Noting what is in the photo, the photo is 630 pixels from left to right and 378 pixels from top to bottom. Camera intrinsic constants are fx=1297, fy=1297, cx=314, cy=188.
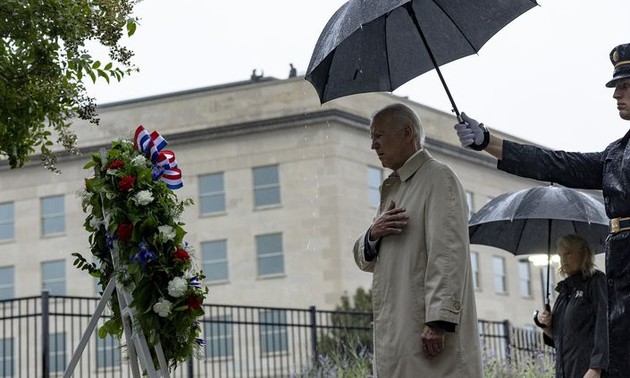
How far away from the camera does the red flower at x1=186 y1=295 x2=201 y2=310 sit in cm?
826

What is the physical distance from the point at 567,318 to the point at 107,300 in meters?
3.19

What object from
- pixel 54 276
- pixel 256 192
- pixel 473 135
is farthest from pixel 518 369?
pixel 54 276

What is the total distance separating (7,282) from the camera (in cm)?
5878

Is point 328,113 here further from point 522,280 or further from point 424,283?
point 424,283

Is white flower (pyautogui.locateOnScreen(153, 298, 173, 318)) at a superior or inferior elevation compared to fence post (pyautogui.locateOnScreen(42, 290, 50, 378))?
inferior

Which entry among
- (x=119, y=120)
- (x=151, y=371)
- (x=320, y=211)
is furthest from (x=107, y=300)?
(x=119, y=120)

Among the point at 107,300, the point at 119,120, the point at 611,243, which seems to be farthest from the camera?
the point at 119,120

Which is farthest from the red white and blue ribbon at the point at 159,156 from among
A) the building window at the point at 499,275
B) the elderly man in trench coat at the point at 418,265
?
the building window at the point at 499,275

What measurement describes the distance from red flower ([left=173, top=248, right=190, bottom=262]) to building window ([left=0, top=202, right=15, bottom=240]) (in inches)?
2035

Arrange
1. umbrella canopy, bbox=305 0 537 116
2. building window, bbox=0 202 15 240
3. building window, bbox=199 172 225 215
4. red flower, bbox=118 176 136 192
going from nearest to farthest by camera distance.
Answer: umbrella canopy, bbox=305 0 537 116
red flower, bbox=118 176 136 192
building window, bbox=199 172 225 215
building window, bbox=0 202 15 240

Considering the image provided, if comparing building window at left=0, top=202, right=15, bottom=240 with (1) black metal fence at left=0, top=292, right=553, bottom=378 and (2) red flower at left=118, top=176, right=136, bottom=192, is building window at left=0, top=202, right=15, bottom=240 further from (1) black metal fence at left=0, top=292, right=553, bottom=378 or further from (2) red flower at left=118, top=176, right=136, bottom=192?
(2) red flower at left=118, top=176, right=136, bottom=192

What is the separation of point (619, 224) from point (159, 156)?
11.3 feet

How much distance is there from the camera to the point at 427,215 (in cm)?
655

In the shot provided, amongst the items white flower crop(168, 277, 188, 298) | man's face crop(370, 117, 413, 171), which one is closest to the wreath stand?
white flower crop(168, 277, 188, 298)
